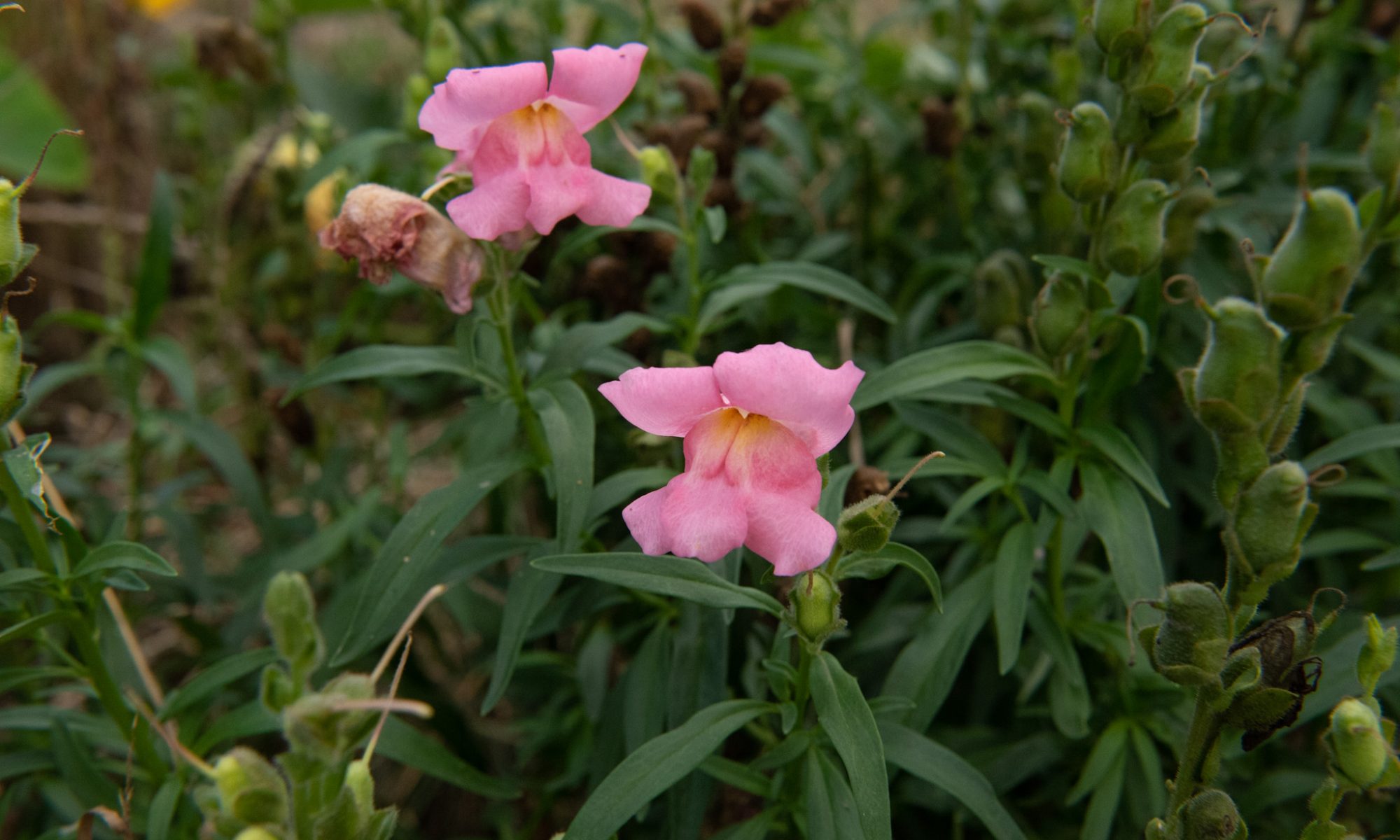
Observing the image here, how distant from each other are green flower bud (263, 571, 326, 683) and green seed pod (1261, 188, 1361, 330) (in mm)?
900

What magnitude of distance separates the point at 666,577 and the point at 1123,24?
829mm

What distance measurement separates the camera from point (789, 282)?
1542 millimetres

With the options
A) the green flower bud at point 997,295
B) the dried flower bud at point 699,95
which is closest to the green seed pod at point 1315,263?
the green flower bud at point 997,295

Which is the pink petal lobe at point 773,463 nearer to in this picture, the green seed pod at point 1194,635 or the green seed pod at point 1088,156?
the green seed pod at point 1194,635

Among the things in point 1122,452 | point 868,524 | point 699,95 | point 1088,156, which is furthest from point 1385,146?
point 699,95

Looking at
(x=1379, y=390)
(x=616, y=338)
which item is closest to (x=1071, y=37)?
(x=1379, y=390)

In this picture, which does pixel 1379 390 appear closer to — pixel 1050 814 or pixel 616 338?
pixel 1050 814

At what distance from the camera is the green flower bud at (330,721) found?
85cm

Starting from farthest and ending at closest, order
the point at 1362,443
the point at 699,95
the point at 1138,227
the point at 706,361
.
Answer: the point at 699,95, the point at 706,361, the point at 1362,443, the point at 1138,227

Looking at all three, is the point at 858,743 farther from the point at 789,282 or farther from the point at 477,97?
the point at 477,97

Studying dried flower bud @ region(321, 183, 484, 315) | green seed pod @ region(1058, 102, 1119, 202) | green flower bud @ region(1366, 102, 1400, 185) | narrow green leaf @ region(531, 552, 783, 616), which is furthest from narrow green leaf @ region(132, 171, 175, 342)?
green flower bud @ region(1366, 102, 1400, 185)

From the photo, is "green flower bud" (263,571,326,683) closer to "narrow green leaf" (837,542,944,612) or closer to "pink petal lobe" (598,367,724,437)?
"pink petal lobe" (598,367,724,437)

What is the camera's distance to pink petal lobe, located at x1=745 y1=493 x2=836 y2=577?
3.33ft

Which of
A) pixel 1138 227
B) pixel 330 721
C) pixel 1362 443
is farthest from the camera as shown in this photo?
pixel 1362 443
